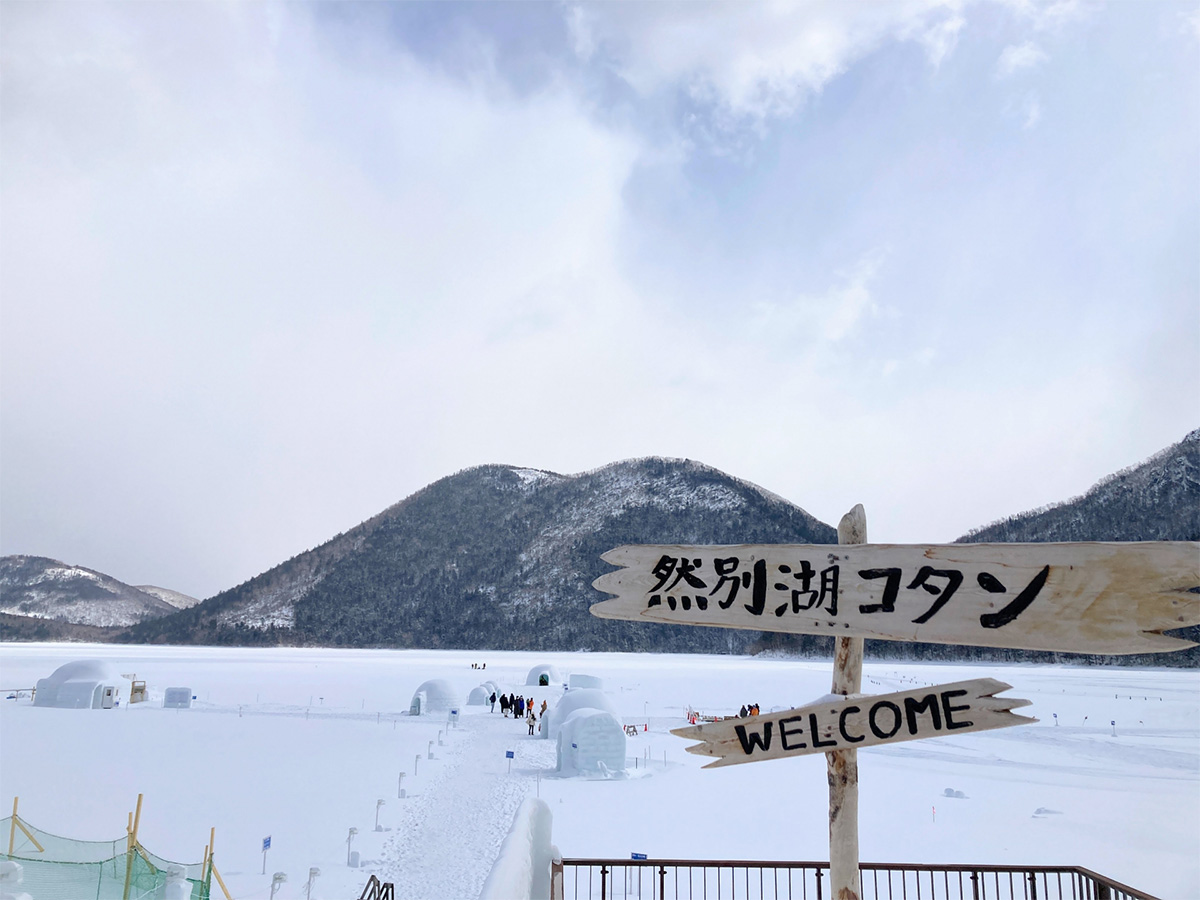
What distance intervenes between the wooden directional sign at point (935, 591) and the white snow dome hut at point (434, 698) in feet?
99.9

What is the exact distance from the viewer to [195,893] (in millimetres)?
9180

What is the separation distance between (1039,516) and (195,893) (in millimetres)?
134913

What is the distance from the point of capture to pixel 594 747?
18750 millimetres

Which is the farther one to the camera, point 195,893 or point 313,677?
point 313,677

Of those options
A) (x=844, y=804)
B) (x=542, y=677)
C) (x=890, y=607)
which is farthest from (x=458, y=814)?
(x=542, y=677)

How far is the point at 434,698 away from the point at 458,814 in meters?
19.5

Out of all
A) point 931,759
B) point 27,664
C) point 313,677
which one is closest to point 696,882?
point 931,759

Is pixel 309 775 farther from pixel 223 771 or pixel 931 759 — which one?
pixel 931 759

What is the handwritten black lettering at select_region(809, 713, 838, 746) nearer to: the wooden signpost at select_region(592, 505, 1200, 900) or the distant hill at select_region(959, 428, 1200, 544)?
the wooden signpost at select_region(592, 505, 1200, 900)

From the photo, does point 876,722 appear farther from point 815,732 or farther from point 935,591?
point 935,591

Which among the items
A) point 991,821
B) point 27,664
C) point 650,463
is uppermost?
point 650,463

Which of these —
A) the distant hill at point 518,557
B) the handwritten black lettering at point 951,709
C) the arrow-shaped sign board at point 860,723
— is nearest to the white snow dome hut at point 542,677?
the arrow-shaped sign board at point 860,723

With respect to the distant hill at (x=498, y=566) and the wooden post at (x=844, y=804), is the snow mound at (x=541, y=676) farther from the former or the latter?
the distant hill at (x=498, y=566)

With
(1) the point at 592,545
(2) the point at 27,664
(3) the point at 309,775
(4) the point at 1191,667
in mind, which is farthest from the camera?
(1) the point at 592,545
